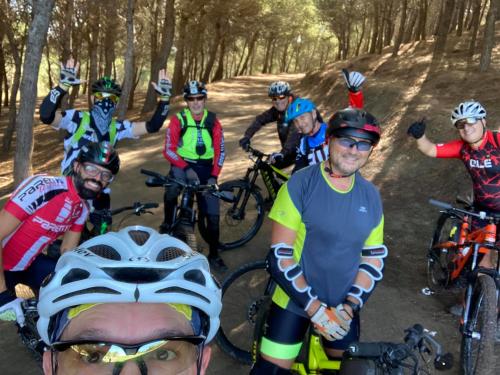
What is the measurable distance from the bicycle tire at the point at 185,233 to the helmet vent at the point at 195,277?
12.5 feet

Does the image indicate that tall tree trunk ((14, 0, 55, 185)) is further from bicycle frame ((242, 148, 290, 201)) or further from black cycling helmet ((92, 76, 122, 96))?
bicycle frame ((242, 148, 290, 201))

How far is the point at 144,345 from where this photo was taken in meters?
1.59

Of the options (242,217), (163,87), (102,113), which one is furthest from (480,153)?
(102,113)

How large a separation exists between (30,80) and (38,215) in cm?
529

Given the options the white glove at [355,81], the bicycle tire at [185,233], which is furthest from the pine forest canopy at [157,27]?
the white glove at [355,81]

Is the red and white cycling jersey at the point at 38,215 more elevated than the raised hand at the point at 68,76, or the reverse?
the raised hand at the point at 68,76

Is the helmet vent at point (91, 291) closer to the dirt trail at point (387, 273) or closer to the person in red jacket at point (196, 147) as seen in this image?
the dirt trail at point (387, 273)

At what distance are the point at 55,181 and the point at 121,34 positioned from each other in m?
27.8

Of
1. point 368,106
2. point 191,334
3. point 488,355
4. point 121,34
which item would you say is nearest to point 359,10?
point 121,34

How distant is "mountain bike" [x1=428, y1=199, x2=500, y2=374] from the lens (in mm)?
3967

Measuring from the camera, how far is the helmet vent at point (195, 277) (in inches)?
71.6

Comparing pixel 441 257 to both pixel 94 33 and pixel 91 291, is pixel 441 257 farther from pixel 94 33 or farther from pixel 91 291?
pixel 94 33

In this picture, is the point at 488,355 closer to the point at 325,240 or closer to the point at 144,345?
the point at 325,240

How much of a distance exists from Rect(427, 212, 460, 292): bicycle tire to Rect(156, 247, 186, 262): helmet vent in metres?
4.75
